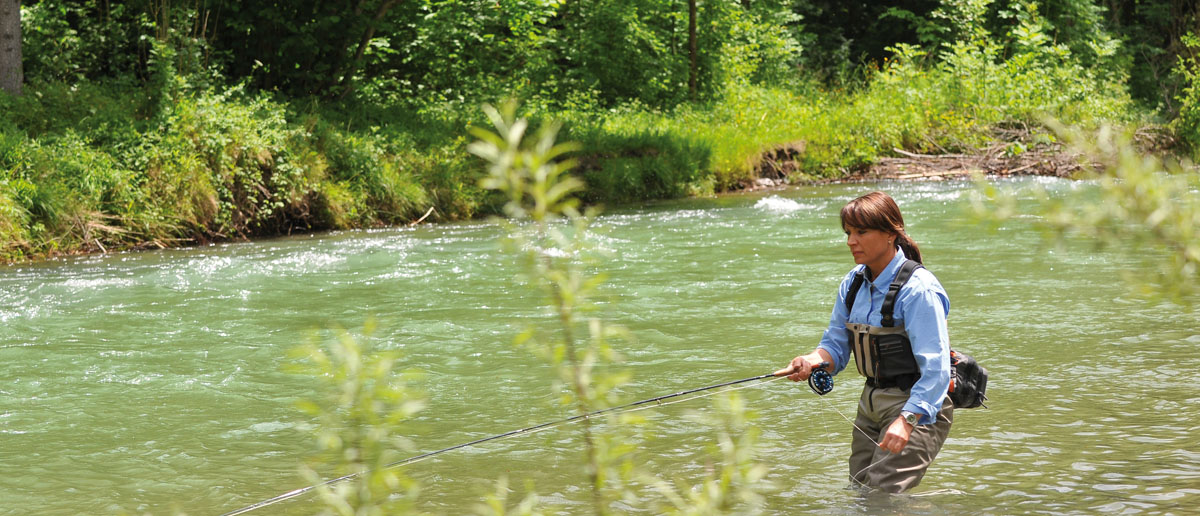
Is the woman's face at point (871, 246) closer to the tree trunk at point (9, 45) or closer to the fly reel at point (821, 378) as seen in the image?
the fly reel at point (821, 378)

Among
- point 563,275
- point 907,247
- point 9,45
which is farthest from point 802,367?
point 9,45

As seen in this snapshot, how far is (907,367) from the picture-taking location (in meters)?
4.32

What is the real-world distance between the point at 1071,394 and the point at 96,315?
7.30 metres

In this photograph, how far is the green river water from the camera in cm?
535

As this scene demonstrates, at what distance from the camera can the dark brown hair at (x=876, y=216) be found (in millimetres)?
4277

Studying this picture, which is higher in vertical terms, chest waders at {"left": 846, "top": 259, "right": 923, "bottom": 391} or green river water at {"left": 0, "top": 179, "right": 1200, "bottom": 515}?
chest waders at {"left": 846, "top": 259, "right": 923, "bottom": 391}

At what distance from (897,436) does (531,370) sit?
3967mm

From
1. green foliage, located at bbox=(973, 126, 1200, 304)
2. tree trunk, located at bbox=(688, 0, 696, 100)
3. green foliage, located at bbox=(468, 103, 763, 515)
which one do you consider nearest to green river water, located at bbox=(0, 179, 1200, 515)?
green foliage, located at bbox=(973, 126, 1200, 304)

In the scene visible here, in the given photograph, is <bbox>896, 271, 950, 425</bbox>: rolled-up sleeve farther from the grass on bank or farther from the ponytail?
the grass on bank

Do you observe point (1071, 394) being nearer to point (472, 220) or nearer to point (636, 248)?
point (636, 248)

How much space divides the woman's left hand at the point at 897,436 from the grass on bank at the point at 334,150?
10.8m

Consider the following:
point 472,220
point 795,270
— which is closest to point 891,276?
point 795,270

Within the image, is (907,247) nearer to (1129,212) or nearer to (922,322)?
(922,322)

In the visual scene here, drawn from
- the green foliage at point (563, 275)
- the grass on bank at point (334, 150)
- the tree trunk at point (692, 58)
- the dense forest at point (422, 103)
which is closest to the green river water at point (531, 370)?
the green foliage at point (563, 275)
